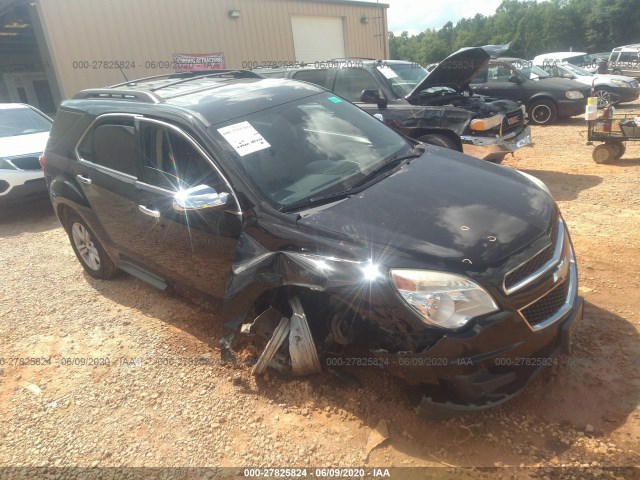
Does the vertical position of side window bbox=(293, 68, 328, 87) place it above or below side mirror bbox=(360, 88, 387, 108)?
above

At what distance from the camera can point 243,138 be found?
9.59ft

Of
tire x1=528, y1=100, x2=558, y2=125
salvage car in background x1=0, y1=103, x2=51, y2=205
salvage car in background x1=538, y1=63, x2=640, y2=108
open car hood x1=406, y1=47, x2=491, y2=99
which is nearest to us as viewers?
open car hood x1=406, y1=47, x2=491, y2=99

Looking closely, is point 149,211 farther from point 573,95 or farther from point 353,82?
point 573,95

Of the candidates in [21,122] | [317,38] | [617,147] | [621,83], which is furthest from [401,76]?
[317,38]

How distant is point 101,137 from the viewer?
375 cm

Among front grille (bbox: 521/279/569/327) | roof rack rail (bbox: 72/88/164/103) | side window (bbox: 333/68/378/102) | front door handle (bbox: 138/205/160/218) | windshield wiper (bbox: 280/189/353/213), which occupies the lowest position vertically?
front grille (bbox: 521/279/569/327)

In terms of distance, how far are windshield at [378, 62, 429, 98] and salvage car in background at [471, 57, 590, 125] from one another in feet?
13.2

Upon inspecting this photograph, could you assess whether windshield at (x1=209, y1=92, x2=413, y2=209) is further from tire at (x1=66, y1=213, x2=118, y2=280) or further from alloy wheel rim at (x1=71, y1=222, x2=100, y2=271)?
alloy wheel rim at (x1=71, y1=222, x2=100, y2=271)

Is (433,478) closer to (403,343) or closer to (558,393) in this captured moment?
(403,343)

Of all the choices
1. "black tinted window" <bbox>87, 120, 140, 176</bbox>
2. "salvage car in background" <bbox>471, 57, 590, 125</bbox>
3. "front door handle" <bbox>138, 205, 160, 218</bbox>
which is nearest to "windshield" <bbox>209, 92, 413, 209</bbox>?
"front door handle" <bbox>138, 205, 160, 218</bbox>

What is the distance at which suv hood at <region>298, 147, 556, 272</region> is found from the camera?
2.20 m

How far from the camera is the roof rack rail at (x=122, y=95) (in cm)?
Result: 338

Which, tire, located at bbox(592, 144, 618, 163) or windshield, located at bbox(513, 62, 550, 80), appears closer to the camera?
tire, located at bbox(592, 144, 618, 163)

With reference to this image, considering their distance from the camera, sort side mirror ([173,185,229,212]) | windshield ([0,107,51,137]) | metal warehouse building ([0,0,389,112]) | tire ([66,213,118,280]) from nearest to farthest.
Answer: side mirror ([173,185,229,212]) < tire ([66,213,118,280]) < windshield ([0,107,51,137]) < metal warehouse building ([0,0,389,112])
